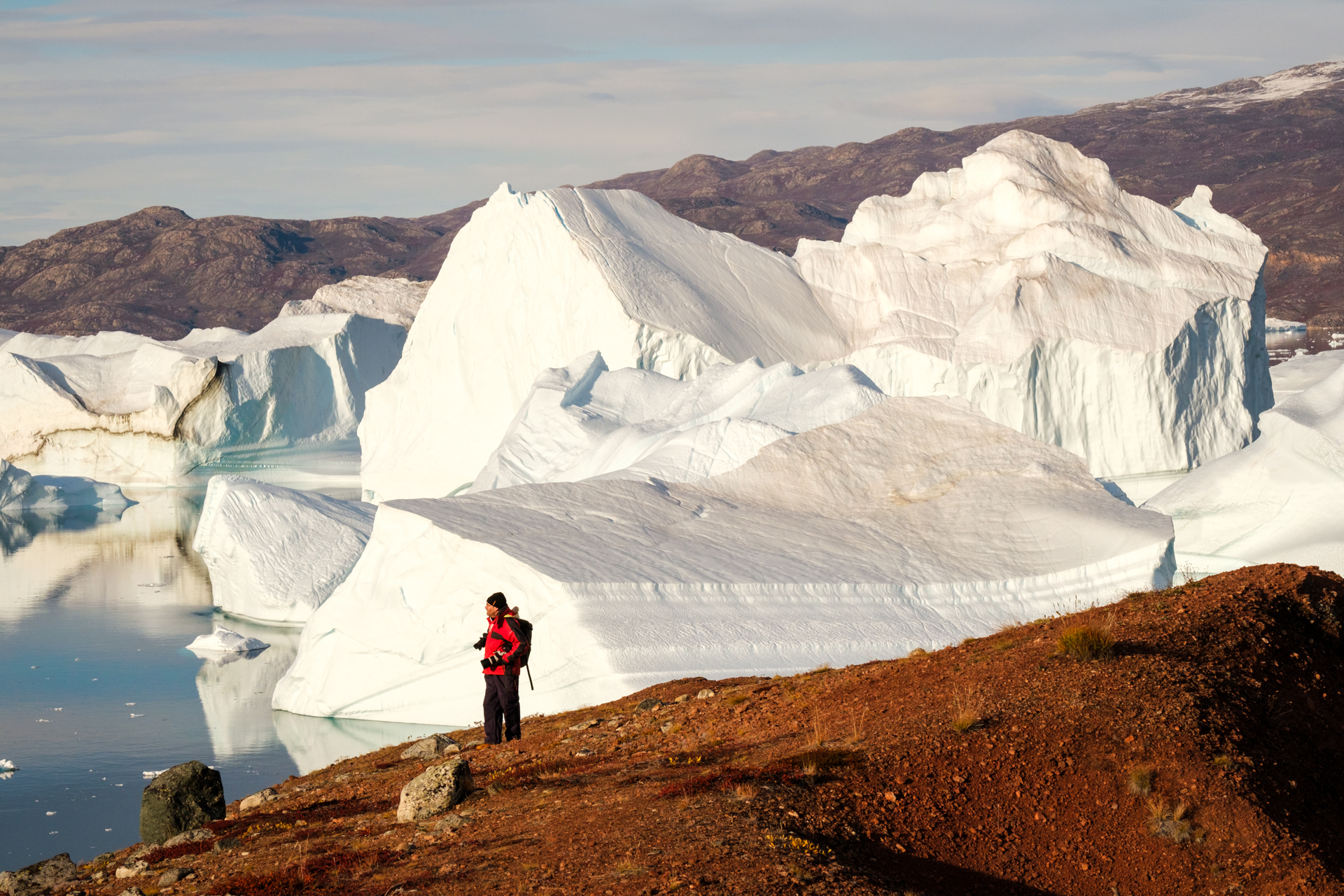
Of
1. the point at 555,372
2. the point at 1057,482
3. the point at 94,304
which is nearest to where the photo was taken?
the point at 1057,482

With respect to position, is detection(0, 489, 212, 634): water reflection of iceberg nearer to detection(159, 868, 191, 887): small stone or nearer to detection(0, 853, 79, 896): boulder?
detection(0, 853, 79, 896): boulder

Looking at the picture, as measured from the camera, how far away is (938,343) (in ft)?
76.0

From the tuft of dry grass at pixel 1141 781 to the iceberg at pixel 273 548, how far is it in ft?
51.8

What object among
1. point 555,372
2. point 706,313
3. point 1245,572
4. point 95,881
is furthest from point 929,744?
point 706,313

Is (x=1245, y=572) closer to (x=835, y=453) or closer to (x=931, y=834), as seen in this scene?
(x=931, y=834)

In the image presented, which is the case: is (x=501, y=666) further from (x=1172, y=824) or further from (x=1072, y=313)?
(x=1072, y=313)

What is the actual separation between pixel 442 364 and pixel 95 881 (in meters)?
21.7

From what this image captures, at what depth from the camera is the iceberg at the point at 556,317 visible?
955 inches

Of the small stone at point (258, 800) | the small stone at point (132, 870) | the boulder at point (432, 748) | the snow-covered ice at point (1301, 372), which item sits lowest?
the snow-covered ice at point (1301, 372)

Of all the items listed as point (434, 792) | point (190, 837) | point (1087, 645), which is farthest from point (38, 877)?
point (1087, 645)

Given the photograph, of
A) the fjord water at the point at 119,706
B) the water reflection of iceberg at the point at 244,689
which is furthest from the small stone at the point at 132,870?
the water reflection of iceberg at the point at 244,689

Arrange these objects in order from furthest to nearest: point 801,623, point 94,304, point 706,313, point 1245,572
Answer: point 94,304
point 706,313
point 801,623
point 1245,572

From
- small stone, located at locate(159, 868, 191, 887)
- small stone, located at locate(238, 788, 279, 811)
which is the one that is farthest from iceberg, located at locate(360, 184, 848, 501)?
small stone, located at locate(159, 868, 191, 887)

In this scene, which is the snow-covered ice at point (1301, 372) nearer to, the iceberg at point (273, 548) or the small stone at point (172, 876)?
the iceberg at point (273, 548)
